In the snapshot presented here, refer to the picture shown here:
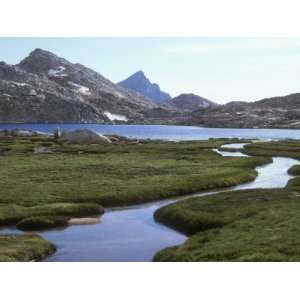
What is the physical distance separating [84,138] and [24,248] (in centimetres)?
12070

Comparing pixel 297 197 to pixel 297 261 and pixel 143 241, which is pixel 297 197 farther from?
pixel 297 261

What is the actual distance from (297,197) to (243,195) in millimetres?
5896

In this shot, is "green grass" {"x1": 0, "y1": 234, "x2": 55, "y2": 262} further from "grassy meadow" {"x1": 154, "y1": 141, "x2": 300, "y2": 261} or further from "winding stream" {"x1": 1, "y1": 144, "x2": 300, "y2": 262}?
"grassy meadow" {"x1": 154, "y1": 141, "x2": 300, "y2": 261}

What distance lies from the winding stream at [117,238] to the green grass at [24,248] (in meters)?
0.90

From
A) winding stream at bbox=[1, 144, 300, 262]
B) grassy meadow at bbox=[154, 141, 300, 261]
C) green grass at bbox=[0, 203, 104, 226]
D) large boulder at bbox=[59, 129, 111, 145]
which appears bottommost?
winding stream at bbox=[1, 144, 300, 262]

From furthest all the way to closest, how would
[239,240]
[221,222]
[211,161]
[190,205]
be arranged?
1. [211,161]
2. [190,205]
3. [221,222]
4. [239,240]

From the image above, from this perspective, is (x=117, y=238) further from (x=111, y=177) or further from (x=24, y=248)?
(x=111, y=177)

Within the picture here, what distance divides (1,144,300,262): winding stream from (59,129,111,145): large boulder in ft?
329

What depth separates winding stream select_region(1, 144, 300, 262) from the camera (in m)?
36.2

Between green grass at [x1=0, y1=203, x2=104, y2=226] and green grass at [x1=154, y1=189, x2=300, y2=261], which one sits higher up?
green grass at [x1=154, y1=189, x2=300, y2=261]

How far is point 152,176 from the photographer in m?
72.7

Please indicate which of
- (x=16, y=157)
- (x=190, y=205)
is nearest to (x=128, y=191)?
(x=190, y=205)

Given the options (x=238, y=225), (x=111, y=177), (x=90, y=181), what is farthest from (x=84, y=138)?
(x=238, y=225)

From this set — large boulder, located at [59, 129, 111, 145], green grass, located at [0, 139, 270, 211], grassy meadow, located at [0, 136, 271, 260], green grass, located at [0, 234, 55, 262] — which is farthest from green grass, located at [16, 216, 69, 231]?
large boulder, located at [59, 129, 111, 145]
